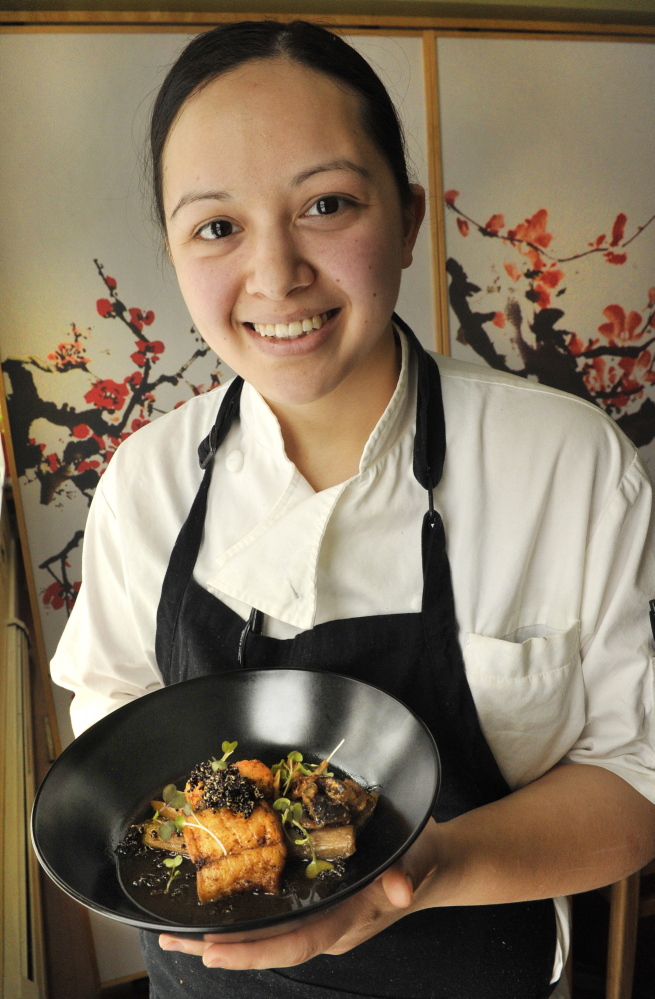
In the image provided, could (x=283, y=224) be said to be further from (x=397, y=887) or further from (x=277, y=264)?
(x=397, y=887)

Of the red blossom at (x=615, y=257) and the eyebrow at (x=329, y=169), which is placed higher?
the eyebrow at (x=329, y=169)

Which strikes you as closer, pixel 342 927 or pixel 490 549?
pixel 342 927

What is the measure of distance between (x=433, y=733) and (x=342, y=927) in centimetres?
37

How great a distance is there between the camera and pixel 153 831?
1.03m

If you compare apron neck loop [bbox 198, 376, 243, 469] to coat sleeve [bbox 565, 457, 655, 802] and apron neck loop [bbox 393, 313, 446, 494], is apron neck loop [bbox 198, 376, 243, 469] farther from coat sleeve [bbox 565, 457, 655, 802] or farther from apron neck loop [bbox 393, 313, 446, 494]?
coat sleeve [bbox 565, 457, 655, 802]

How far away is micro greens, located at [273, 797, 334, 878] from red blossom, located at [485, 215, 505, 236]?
6.71ft

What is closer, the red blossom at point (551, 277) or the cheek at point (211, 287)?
the cheek at point (211, 287)

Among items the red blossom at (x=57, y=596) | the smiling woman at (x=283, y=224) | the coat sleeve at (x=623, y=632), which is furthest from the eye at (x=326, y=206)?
the red blossom at (x=57, y=596)

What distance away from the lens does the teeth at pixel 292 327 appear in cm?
108

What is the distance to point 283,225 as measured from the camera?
3.42 feet

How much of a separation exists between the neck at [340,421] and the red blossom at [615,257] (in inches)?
66.3

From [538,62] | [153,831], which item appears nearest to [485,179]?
[538,62]

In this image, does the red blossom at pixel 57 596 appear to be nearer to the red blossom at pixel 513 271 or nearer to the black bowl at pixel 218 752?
the black bowl at pixel 218 752

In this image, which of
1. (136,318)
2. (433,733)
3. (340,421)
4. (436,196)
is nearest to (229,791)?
(433,733)
